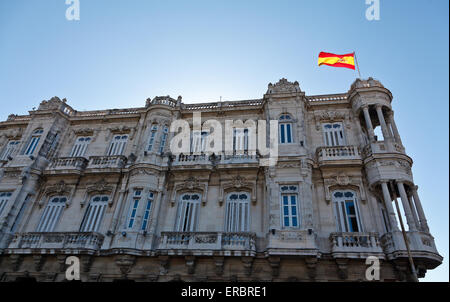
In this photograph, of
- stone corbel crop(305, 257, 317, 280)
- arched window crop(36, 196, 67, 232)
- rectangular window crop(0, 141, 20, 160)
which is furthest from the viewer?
rectangular window crop(0, 141, 20, 160)

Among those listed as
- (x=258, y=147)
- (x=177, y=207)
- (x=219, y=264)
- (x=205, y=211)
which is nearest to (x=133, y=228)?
(x=177, y=207)

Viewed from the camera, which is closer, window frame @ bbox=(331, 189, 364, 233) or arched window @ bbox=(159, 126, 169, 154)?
window frame @ bbox=(331, 189, 364, 233)

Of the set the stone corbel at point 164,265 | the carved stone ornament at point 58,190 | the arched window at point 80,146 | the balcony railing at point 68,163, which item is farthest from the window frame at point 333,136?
the arched window at point 80,146

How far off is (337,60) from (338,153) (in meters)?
6.59

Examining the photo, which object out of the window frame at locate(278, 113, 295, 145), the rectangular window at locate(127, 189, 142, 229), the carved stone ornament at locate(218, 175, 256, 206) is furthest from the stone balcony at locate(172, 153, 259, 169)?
the rectangular window at locate(127, 189, 142, 229)

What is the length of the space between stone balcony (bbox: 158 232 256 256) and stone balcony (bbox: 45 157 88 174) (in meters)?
7.79

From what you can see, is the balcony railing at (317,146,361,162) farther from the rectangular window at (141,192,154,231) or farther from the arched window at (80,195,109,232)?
the arched window at (80,195,109,232)

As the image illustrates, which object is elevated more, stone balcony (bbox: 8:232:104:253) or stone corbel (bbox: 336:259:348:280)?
stone balcony (bbox: 8:232:104:253)

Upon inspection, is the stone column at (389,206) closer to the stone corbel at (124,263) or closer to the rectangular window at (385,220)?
the rectangular window at (385,220)

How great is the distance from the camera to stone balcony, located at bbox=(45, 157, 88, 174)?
1784 cm

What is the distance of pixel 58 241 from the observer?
595 inches

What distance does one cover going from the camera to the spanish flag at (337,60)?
59.1 ft

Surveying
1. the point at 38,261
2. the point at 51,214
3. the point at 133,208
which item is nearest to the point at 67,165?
the point at 51,214
